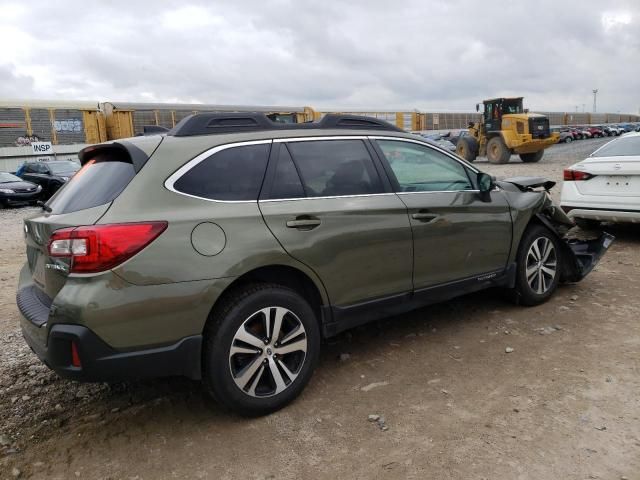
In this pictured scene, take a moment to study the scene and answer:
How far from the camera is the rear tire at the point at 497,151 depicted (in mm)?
25359

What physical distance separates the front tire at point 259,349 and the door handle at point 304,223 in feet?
1.25

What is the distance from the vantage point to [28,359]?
4.16 meters

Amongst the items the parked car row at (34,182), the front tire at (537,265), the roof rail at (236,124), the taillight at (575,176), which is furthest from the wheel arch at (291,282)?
the parked car row at (34,182)

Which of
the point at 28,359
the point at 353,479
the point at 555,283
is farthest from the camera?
the point at 555,283

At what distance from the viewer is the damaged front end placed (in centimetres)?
487

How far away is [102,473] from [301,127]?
235cm

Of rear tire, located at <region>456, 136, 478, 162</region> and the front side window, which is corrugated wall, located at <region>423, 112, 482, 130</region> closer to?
rear tire, located at <region>456, 136, 478, 162</region>

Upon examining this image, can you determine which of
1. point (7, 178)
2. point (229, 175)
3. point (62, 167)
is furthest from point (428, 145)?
point (62, 167)

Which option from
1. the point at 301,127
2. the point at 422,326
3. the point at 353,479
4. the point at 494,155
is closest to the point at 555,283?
the point at 422,326

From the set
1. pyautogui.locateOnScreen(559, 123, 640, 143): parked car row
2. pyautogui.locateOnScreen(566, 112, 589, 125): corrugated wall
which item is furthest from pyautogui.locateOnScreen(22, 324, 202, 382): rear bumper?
pyautogui.locateOnScreen(566, 112, 589, 125): corrugated wall

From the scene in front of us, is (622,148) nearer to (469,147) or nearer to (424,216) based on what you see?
(424,216)

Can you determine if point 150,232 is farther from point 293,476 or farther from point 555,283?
point 555,283

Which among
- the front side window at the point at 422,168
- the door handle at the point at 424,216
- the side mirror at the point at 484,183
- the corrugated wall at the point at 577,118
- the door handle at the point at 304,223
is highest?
the corrugated wall at the point at 577,118

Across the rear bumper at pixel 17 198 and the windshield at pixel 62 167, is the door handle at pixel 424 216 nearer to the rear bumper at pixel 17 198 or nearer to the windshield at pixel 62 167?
the rear bumper at pixel 17 198
